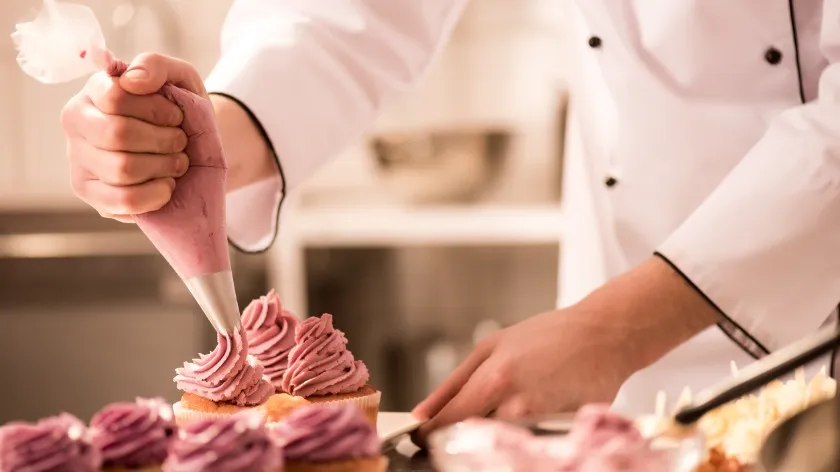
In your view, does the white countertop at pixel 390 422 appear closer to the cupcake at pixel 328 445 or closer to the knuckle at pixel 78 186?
the cupcake at pixel 328 445

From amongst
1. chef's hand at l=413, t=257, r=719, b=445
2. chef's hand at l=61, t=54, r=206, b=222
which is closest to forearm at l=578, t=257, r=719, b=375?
chef's hand at l=413, t=257, r=719, b=445

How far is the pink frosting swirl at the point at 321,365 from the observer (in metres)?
1.17

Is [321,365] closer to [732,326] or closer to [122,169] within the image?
[122,169]

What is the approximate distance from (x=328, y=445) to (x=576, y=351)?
334mm

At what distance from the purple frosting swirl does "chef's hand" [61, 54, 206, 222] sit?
277 mm

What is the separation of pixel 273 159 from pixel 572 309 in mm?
558

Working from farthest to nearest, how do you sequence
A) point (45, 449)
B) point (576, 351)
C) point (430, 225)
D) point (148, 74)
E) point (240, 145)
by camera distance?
point (430, 225) → point (240, 145) → point (576, 351) → point (148, 74) → point (45, 449)

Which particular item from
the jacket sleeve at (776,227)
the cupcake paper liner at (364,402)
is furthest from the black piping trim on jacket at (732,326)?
A: the cupcake paper liner at (364,402)

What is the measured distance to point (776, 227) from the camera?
1191 mm

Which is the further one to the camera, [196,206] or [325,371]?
[325,371]

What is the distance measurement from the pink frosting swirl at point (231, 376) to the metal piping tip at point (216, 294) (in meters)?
0.05

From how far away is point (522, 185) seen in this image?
322 centimetres

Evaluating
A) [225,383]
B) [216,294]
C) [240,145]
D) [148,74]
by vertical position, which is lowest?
[225,383]

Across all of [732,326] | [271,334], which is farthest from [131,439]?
[732,326]
